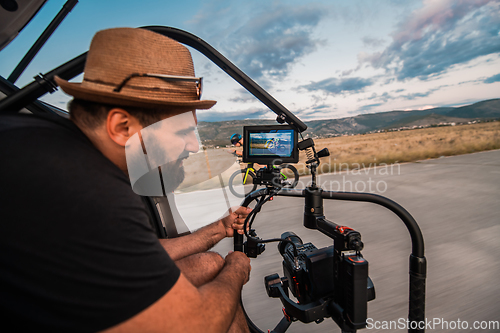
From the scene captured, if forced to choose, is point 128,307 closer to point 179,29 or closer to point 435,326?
point 179,29

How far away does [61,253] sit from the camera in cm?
54

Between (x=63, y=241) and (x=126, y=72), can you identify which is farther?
(x=126, y=72)

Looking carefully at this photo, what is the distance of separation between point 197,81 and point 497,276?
3.25 m

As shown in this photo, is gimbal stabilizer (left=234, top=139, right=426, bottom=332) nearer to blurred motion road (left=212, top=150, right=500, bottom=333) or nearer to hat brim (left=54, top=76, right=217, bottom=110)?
hat brim (left=54, top=76, right=217, bottom=110)

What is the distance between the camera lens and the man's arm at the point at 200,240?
160cm

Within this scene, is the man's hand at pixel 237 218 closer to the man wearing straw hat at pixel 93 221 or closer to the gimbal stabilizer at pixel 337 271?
the gimbal stabilizer at pixel 337 271

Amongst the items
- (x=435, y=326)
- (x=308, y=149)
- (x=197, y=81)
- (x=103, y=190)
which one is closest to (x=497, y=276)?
(x=435, y=326)

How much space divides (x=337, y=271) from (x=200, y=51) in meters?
1.20

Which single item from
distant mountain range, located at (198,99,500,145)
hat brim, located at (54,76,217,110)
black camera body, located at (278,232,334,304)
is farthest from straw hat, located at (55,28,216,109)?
distant mountain range, located at (198,99,500,145)

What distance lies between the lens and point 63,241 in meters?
0.54

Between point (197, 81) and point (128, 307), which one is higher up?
point (197, 81)

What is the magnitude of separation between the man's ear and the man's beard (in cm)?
17

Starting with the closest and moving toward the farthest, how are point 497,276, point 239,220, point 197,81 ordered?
point 197,81 < point 239,220 < point 497,276

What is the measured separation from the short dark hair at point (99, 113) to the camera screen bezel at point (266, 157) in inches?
27.5
